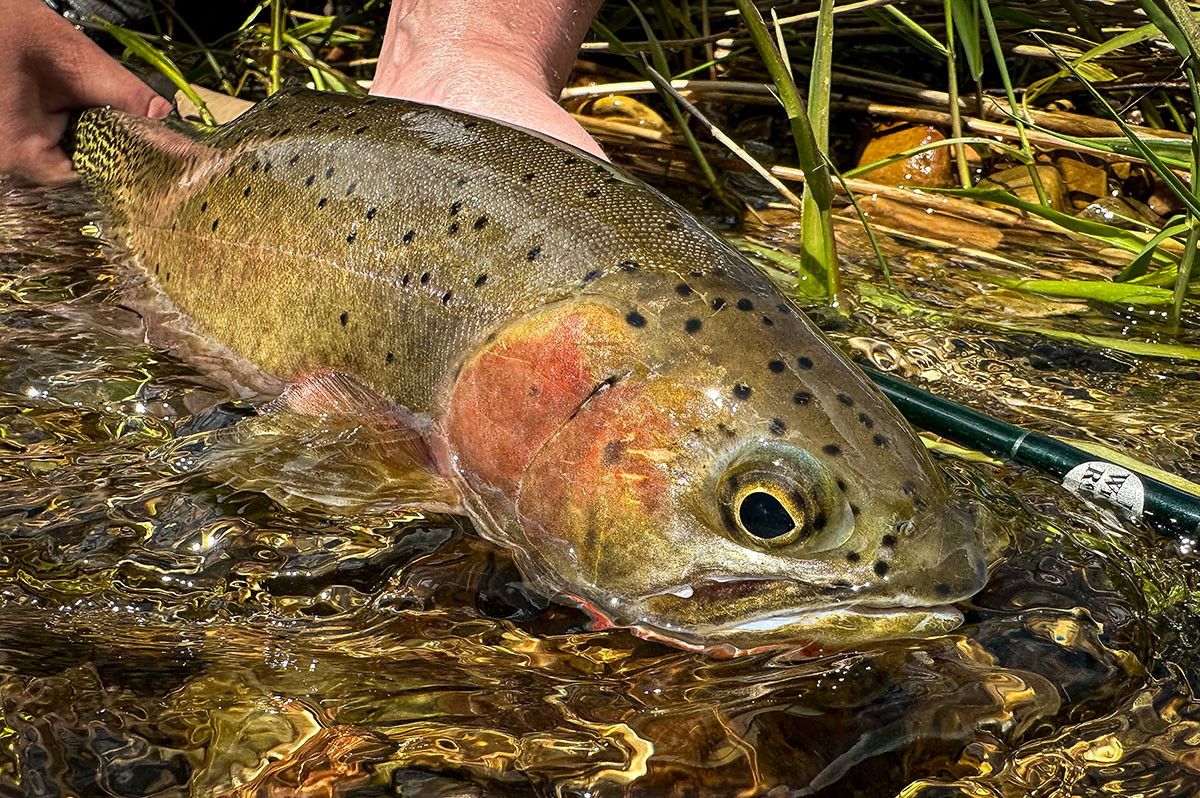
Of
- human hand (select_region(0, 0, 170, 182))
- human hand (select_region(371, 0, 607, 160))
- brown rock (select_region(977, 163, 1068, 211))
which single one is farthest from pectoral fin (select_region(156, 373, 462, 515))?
brown rock (select_region(977, 163, 1068, 211))

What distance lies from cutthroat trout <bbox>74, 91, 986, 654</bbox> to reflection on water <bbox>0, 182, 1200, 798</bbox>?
132 millimetres

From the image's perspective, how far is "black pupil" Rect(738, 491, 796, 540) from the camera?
208cm

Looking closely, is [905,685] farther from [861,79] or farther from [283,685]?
[861,79]

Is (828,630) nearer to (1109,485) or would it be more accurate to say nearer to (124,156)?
(1109,485)

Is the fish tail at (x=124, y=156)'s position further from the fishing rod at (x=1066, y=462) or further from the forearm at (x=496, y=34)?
the fishing rod at (x=1066, y=462)

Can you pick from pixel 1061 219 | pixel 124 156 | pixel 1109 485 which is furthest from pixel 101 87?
pixel 1109 485

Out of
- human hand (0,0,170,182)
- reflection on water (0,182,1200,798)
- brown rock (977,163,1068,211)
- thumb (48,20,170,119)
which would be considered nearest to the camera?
reflection on water (0,182,1200,798)

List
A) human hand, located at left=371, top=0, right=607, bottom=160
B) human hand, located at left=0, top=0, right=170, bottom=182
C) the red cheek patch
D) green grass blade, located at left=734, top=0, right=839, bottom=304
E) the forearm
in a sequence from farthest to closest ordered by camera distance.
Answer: human hand, located at left=0, top=0, right=170, bottom=182, the forearm, human hand, located at left=371, top=0, right=607, bottom=160, green grass blade, located at left=734, top=0, right=839, bottom=304, the red cheek patch

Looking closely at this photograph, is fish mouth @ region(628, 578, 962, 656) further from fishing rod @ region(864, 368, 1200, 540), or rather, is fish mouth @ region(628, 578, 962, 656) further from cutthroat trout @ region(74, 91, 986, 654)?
fishing rod @ region(864, 368, 1200, 540)

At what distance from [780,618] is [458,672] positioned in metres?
0.63

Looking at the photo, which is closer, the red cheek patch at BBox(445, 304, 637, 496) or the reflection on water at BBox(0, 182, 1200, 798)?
the reflection on water at BBox(0, 182, 1200, 798)

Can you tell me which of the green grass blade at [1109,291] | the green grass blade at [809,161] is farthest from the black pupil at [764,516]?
the green grass blade at [1109,291]

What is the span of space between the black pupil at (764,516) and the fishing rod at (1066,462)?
0.61 meters

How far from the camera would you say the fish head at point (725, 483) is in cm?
207
